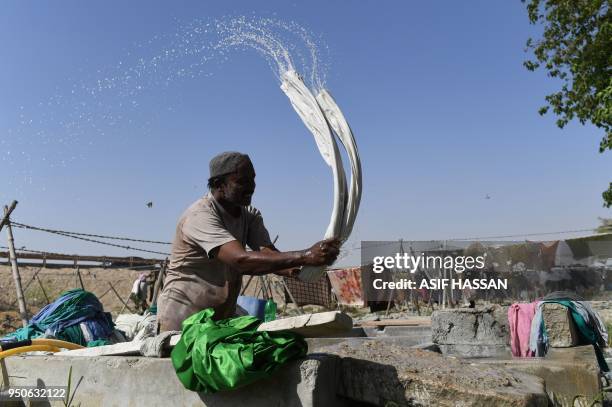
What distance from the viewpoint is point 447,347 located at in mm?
6367

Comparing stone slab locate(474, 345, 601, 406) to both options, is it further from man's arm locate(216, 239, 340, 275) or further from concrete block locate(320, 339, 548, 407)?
man's arm locate(216, 239, 340, 275)

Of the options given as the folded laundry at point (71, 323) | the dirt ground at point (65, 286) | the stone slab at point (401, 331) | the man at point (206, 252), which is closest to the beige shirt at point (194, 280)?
the man at point (206, 252)

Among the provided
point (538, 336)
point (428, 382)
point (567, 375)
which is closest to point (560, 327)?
point (538, 336)

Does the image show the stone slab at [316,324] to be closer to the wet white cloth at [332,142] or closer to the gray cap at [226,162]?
the wet white cloth at [332,142]

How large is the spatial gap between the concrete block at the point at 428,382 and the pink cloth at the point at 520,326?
132 inches

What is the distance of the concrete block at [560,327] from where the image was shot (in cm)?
518

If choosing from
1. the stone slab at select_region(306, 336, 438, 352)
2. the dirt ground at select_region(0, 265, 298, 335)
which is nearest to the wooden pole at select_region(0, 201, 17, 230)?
the stone slab at select_region(306, 336, 438, 352)

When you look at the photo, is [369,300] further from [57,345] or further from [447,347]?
[57,345]

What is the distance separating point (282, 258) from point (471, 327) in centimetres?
445

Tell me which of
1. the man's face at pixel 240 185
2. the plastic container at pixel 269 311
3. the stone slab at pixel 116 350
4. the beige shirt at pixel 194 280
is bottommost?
the plastic container at pixel 269 311

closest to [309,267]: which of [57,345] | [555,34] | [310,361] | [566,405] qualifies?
[310,361]

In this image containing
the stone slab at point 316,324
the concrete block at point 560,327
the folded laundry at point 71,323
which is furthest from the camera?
the folded laundry at point 71,323

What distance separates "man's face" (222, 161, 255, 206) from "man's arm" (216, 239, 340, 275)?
17.1 inches

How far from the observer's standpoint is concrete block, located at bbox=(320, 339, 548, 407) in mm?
2402
